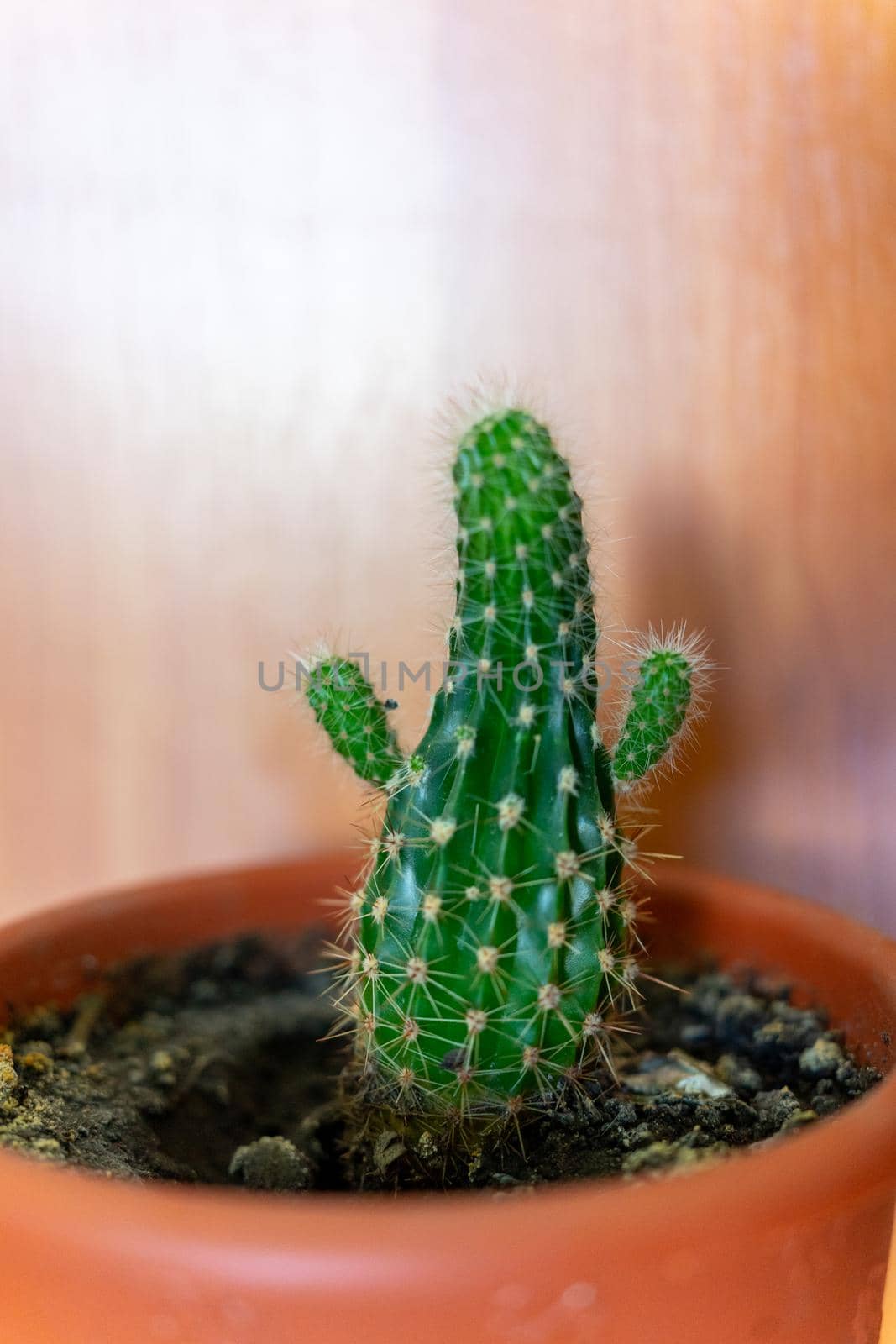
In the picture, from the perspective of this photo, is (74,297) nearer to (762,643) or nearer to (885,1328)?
(762,643)

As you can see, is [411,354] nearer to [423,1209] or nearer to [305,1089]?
[305,1089]

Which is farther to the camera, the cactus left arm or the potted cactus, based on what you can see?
the cactus left arm

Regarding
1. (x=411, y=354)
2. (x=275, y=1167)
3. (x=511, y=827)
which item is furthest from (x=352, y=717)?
(x=411, y=354)

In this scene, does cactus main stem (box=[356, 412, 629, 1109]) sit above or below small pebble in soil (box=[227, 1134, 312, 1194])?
above

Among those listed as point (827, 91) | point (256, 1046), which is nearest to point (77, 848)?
point (256, 1046)

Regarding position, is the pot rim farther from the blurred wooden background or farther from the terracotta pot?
the blurred wooden background

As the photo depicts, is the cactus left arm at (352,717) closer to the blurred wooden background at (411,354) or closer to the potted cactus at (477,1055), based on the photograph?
the potted cactus at (477,1055)

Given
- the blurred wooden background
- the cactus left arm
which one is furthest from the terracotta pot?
the blurred wooden background
